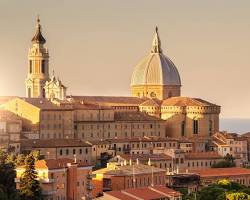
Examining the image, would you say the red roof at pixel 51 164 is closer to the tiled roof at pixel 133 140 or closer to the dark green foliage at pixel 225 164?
the tiled roof at pixel 133 140

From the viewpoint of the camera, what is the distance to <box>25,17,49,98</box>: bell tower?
86.6 meters

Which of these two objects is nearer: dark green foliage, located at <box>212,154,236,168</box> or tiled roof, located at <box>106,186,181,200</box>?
tiled roof, located at <box>106,186,181,200</box>

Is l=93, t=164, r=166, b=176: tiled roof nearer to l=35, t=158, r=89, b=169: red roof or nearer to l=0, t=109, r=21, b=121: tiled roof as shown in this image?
l=35, t=158, r=89, b=169: red roof

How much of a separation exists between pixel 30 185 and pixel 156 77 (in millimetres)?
42750

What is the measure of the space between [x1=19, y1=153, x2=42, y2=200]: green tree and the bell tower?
34.4 metres

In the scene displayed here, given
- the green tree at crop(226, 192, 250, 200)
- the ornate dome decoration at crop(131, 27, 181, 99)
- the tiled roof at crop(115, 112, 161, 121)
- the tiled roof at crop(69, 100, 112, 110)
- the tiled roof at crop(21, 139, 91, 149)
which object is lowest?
the green tree at crop(226, 192, 250, 200)

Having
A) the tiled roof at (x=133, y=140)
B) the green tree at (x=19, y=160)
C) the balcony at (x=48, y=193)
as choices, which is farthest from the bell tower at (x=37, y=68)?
the balcony at (x=48, y=193)

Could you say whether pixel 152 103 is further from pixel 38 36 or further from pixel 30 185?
pixel 30 185

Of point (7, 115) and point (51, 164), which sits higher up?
point (7, 115)

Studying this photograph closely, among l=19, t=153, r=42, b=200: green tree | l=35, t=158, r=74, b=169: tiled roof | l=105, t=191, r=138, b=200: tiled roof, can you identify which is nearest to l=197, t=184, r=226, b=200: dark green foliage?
l=105, t=191, r=138, b=200: tiled roof


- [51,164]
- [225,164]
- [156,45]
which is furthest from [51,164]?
[156,45]

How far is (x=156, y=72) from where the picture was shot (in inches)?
3674

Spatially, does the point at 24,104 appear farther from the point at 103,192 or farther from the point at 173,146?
the point at 103,192

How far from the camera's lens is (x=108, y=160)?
71812mm
